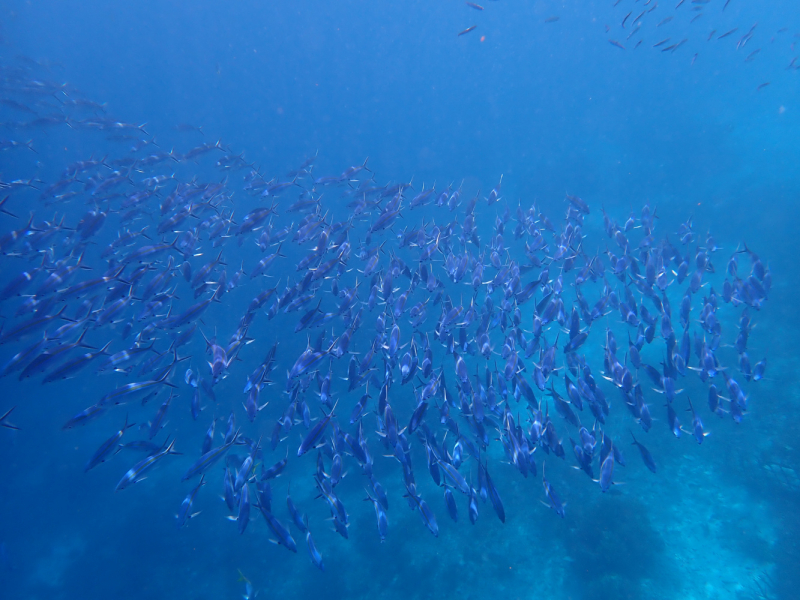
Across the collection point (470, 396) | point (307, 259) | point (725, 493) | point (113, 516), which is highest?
point (307, 259)

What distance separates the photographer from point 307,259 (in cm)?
685

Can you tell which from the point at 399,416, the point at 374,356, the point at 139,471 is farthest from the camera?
the point at 399,416

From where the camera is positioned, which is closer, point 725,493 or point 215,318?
point 725,493

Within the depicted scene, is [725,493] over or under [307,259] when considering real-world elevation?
under

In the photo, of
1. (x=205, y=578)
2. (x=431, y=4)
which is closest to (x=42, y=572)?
(x=205, y=578)

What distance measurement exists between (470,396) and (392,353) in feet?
4.83

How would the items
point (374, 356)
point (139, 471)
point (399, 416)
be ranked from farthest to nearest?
point (399, 416), point (374, 356), point (139, 471)

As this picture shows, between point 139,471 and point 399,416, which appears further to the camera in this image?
point 399,416

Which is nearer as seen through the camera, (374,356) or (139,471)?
(139,471)

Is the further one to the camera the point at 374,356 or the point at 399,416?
the point at 399,416

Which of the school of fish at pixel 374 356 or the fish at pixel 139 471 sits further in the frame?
the school of fish at pixel 374 356

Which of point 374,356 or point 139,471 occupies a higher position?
point 374,356

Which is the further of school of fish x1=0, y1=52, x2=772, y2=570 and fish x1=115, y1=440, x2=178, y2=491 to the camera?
school of fish x1=0, y1=52, x2=772, y2=570

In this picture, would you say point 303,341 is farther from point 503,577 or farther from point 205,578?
point 503,577
